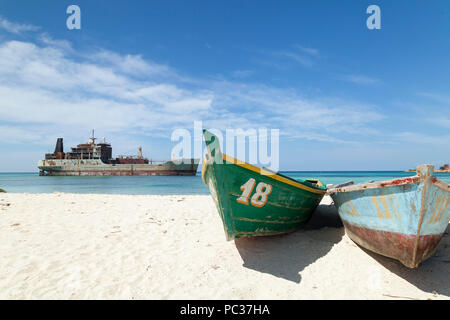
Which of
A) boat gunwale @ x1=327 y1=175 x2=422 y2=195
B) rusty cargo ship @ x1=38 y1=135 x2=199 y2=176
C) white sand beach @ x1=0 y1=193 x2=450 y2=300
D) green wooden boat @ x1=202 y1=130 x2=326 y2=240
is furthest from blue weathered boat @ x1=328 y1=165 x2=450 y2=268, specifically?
rusty cargo ship @ x1=38 y1=135 x2=199 y2=176

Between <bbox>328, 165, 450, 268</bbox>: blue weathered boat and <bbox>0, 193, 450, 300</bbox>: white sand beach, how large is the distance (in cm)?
48

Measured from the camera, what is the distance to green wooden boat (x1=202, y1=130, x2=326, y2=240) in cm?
386

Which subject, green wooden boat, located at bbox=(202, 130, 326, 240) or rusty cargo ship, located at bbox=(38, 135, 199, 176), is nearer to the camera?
green wooden boat, located at bbox=(202, 130, 326, 240)

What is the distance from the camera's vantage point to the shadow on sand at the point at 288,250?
4.03 meters

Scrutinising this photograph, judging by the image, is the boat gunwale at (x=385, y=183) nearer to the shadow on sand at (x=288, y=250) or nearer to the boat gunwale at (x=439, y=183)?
the boat gunwale at (x=439, y=183)

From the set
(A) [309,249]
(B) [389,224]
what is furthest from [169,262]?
(B) [389,224]

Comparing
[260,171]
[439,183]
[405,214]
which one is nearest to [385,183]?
[405,214]

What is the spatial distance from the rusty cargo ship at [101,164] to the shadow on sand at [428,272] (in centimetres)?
5031

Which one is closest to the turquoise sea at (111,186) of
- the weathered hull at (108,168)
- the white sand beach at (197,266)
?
the weathered hull at (108,168)

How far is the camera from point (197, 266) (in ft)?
13.6

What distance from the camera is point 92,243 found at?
5070 mm

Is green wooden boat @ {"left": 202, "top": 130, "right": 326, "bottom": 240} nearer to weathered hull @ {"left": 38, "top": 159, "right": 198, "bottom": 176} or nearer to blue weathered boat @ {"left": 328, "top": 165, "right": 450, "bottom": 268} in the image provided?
blue weathered boat @ {"left": 328, "top": 165, "right": 450, "bottom": 268}

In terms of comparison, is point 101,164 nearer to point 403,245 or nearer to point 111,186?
point 111,186

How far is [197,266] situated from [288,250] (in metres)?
A: 1.80
